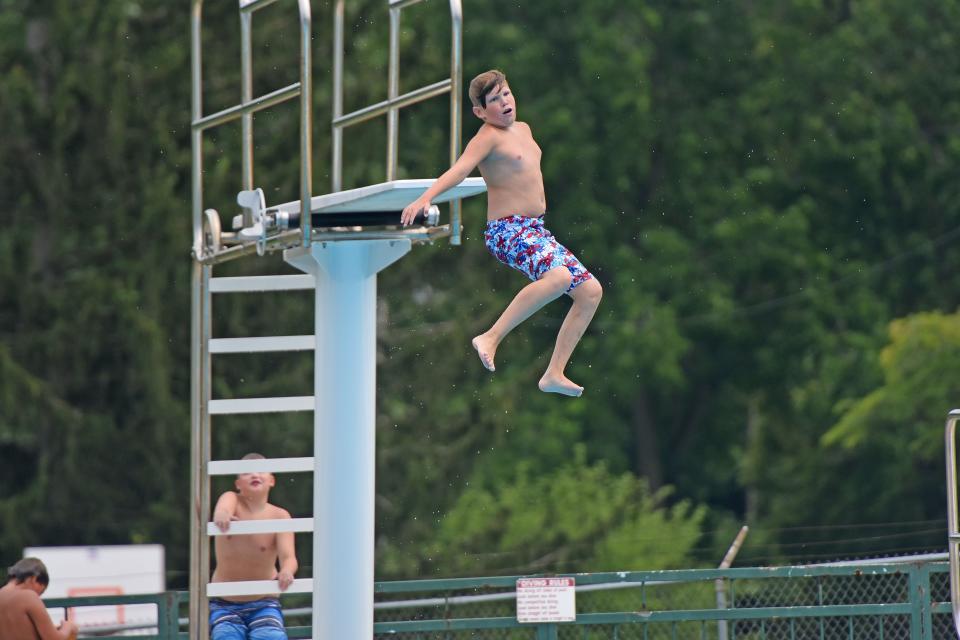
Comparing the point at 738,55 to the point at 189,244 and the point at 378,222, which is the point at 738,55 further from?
the point at 378,222

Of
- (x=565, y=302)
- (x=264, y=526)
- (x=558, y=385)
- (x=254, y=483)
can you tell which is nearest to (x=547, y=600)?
(x=254, y=483)

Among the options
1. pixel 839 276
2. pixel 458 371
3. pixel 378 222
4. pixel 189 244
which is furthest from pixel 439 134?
pixel 378 222

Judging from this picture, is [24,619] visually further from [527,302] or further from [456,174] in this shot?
[456,174]

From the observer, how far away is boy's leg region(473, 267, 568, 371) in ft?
27.7

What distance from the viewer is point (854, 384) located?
105 ft

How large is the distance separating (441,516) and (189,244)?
4959 millimetres

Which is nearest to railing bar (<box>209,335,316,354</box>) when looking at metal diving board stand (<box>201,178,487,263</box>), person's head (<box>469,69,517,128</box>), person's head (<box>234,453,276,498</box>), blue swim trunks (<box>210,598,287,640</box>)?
→ metal diving board stand (<box>201,178,487,263</box>)

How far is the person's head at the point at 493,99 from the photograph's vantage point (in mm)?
8461

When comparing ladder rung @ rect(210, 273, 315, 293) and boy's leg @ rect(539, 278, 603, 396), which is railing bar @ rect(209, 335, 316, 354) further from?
boy's leg @ rect(539, 278, 603, 396)

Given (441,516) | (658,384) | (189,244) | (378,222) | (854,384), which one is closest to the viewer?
(378,222)

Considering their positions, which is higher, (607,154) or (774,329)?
(607,154)

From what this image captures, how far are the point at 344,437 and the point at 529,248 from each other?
140cm

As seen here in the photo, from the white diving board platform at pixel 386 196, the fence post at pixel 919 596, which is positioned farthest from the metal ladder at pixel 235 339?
the fence post at pixel 919 596

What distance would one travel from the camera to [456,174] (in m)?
8.28
